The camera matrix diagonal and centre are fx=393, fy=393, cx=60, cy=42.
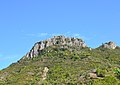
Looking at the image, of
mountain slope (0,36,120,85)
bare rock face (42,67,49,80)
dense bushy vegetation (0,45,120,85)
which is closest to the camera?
mountain slope (0,36,120,85)

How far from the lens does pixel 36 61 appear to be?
592 feet

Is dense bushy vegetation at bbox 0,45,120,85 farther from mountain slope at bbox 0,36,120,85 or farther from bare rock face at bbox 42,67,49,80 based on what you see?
bare rock face at bbox 42,67,49,80

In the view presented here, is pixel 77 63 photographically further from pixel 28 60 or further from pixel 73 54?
pixel 28 60

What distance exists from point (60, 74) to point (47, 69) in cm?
1097

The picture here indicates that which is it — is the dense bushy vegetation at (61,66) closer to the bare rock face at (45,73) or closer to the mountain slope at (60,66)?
the mountain slope at (60,66)

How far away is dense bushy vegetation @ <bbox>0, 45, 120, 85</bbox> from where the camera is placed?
5541 inches

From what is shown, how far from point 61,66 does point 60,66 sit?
1.37 ft

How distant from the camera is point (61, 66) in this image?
16388 centimetres

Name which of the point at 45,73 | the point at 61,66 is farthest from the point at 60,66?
the point at 45,73

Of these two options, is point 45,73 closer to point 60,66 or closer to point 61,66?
point 60,66

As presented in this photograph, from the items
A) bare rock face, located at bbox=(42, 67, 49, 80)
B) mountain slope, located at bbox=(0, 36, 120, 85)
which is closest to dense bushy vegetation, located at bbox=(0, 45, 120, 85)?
mountain slope, located at bbox=(0, 36, 120, 85)

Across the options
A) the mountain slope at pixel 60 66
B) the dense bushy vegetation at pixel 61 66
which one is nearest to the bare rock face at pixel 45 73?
the mountain slope at pixel 60 66

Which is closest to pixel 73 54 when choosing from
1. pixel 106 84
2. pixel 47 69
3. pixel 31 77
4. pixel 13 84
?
pixel 47 69

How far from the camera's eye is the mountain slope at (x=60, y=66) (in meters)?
140
